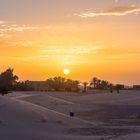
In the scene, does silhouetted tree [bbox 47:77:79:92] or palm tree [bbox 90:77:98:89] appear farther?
palm tree [bbox 90:77:98:89]

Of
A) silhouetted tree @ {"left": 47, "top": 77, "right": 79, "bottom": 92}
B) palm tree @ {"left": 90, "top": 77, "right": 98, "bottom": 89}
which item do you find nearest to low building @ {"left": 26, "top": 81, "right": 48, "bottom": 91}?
silhouetted tree @ {"left": 47, "top": 77, "right": 79, "bottom": 92}

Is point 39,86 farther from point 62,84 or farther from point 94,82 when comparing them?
point 94,82

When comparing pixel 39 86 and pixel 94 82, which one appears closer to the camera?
pixel 39 86

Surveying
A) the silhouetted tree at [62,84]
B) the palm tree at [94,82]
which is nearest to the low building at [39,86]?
the silhouetted tree at [62,84]

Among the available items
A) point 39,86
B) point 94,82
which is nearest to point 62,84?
point 39,86

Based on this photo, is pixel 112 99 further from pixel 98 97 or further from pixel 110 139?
pixel 110 139

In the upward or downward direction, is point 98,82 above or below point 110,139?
above

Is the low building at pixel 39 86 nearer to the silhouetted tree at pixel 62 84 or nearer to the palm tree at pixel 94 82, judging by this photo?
the silhouetted tree at pixel 62 84

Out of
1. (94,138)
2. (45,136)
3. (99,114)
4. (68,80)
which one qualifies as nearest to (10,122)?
(45,136)

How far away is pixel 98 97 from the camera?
47062 mm

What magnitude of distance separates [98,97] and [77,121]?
85.5ft

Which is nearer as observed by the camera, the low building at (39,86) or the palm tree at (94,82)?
the low building at (39,86)

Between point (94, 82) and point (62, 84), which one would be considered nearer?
point (62, 84)

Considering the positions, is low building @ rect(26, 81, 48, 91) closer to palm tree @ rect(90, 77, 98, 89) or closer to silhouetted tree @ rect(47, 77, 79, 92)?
silhouetted tree @ rect(47, 77, 79, 92)
